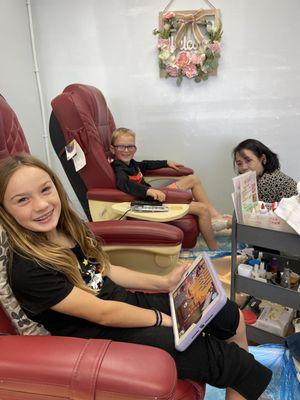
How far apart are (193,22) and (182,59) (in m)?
0.27

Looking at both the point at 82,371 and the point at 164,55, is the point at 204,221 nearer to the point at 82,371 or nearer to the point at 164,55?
the point at 164,55

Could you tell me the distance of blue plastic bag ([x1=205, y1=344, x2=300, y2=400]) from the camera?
1.16 metres

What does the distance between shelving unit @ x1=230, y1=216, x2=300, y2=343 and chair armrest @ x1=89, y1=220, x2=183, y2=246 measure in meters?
0.29

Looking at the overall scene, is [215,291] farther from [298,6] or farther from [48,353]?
[298,6]

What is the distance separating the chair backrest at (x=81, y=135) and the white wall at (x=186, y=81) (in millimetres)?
761

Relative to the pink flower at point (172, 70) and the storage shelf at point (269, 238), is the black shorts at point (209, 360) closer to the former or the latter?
the storage shelf at point (269, 238)

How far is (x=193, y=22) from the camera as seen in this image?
2.38 m

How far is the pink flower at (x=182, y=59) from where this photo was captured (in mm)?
2398

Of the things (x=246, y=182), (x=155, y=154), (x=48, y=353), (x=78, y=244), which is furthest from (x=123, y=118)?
(x=48, y=353)

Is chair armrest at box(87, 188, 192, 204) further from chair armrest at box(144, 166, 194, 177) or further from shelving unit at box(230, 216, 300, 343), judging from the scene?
chair armrest at box(144, 166, 194, 177)

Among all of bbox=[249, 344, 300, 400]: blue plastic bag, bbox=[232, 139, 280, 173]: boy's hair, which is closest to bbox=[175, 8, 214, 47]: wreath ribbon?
bbox=[232, 139, 280, 173]: boy's hair

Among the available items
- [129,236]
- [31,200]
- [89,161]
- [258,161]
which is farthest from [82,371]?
[258,161]

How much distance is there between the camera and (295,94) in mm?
2496

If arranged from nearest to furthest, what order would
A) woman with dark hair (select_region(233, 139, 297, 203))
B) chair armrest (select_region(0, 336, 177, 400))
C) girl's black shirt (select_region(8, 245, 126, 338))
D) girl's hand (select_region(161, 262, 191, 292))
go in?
1. chair armrest (select_region(0, 336, 177, 400))
2. girl's black shirt (select_region(8, 245, 126, 338))
3. girl's hand (select_region(161, 262, 191, 292))
4. woman with dark hair (select_region(233, 139, 297, 203))
